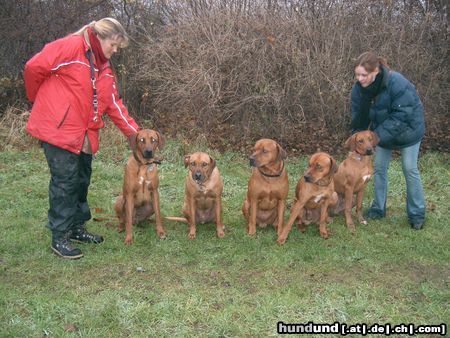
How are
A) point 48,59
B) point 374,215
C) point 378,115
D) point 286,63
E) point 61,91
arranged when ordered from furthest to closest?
point 286,63
point 374,215
point 378,115
point 61,91
point 48,59

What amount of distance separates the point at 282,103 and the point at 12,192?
5.62 meters

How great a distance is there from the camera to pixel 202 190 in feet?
17.9

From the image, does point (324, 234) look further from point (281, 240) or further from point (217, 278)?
point (217, 278)

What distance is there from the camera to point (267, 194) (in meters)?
5.49

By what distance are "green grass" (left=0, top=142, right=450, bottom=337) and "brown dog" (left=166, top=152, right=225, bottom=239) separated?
0.21 metres

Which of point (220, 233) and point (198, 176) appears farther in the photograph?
point (220, 233)

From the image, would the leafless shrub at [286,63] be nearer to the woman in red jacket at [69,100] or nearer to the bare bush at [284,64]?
the bare bush at [284,64]

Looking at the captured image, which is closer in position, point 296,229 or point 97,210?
point 296,229

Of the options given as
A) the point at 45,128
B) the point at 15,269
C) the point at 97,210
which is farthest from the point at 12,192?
the point at 45,128

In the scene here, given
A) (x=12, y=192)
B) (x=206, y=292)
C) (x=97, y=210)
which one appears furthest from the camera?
(x=12, y=192)

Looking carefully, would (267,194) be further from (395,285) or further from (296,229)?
(395,285)

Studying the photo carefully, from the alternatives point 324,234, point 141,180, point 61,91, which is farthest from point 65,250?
point 324,234

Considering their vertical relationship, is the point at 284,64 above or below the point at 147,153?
above

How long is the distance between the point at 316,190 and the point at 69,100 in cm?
297
